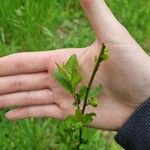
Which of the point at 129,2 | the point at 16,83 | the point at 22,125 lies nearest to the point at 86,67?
the point at 16,83

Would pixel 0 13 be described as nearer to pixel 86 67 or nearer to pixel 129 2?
pixel 129 2

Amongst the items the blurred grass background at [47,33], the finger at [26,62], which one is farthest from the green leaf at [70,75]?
the blurred grass background at [47,33]

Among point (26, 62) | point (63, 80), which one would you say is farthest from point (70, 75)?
point (26, 62)

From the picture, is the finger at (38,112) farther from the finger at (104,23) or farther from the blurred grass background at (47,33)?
the finger at (104,23)

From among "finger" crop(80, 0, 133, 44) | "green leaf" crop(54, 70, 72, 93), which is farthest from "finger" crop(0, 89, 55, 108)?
"green leaf" crop(54, 70, 72, 93)

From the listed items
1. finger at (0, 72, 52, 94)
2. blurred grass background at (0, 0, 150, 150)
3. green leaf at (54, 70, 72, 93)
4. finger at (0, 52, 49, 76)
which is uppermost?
green leaf at (54, 70, 72, 93)

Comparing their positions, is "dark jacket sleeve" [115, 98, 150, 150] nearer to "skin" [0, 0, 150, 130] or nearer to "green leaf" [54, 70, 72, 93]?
"skin" [0, 0, 150, 130]

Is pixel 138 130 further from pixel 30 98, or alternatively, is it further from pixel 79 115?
pixel 79 115
